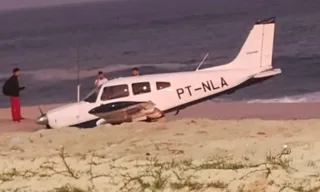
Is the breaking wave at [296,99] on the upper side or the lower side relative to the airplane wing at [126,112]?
lower

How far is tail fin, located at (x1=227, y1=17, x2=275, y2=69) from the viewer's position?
65.3 ft

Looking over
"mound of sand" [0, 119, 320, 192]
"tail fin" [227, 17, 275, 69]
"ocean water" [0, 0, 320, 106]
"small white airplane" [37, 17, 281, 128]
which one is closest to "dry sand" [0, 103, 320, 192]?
"mound of sand" [0, 119, 320, 192]

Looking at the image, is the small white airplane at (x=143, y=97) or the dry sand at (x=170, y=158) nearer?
the dry sand at (x=170, y=158)

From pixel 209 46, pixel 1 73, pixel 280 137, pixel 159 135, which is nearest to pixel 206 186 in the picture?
pixel 280 137

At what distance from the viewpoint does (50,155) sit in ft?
29.5

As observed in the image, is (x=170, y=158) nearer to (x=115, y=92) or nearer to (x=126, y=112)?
(x=126, y=112)

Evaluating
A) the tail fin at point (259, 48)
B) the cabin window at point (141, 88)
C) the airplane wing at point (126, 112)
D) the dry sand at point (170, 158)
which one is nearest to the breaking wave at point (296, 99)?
the tail fin at point (259, 48)

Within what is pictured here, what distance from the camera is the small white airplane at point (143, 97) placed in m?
16.1

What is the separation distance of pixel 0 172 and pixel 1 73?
151ft

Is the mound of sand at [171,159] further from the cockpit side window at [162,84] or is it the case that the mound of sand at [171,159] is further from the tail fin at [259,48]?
the tail fin at [259,48]

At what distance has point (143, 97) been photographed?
667 inches

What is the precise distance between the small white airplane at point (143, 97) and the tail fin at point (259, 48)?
1185 millimetres

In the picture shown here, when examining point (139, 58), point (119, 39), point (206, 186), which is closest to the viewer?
point (206, 186)

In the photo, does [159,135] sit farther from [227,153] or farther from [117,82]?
[117,82]
